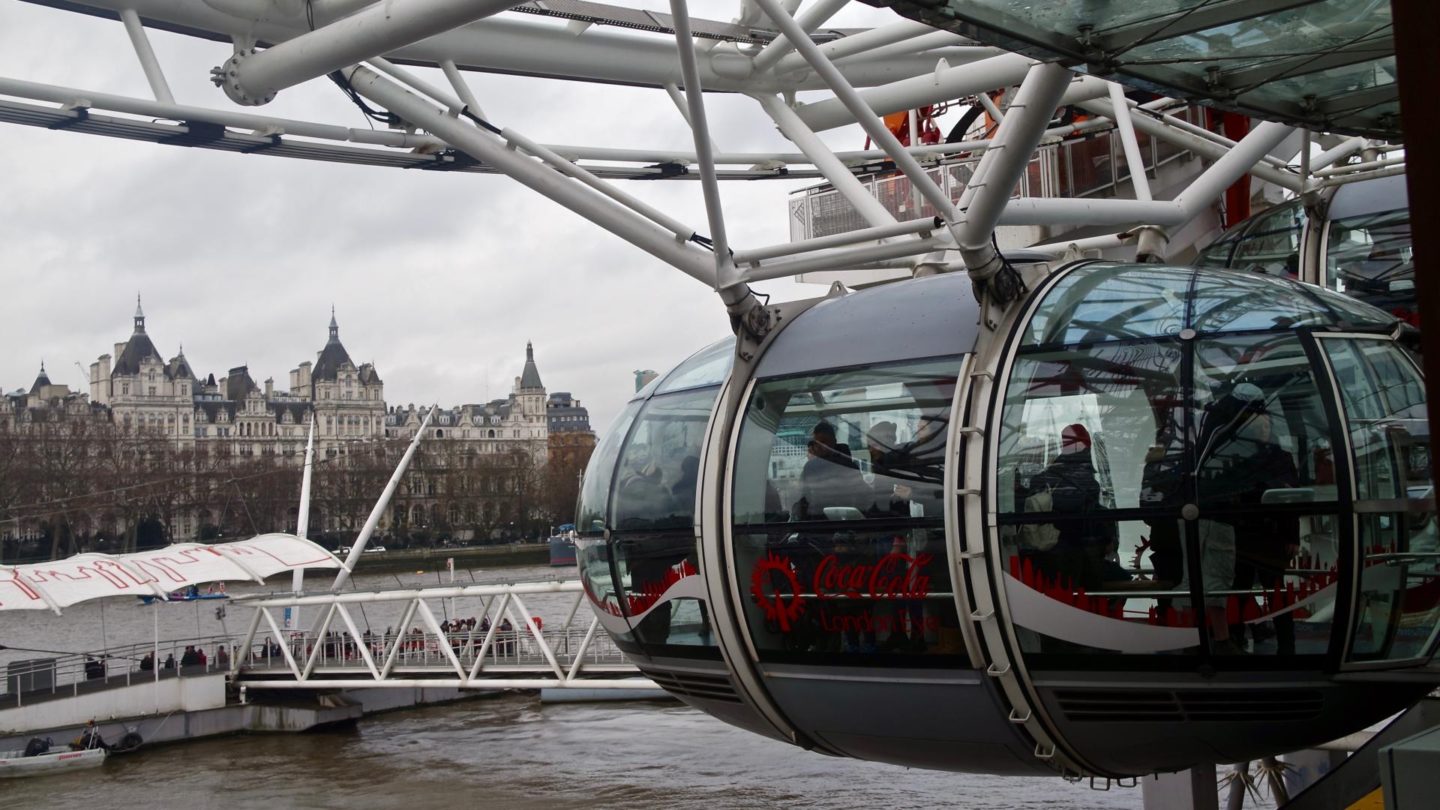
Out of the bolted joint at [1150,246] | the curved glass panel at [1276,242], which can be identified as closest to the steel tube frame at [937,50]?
the curved glass panel at [1276,242]

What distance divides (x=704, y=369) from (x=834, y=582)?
1807 mm

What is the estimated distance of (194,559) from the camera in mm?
39969

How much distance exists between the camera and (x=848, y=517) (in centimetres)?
727

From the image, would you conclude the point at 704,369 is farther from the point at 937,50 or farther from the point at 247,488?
the point at 247,488

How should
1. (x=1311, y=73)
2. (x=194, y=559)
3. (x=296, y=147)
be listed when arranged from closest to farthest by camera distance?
(x=1311, y=73), (x=296, y=147), (x=194, y=559)

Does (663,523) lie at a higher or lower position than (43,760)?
higher

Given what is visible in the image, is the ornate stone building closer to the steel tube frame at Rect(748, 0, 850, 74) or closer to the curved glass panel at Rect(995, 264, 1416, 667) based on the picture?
the steel tube frame at Rect(748, 0, 850, 74)

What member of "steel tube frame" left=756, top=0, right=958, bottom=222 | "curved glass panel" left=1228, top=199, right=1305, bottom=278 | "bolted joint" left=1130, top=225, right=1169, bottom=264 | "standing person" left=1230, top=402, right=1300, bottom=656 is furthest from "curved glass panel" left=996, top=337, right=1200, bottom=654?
"curved glass panel" left=1228, top=199, right=1305, bottom=278

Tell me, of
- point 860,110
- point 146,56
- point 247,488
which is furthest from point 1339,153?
point 247,488

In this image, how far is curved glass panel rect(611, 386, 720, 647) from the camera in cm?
802

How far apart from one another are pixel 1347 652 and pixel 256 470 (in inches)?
4896

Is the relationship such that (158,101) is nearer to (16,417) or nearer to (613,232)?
(613,232)

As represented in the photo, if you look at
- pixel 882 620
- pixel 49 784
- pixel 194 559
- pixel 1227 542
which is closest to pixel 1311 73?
pixel 1227 542

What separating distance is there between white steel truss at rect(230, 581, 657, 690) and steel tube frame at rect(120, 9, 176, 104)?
20.0 metres
